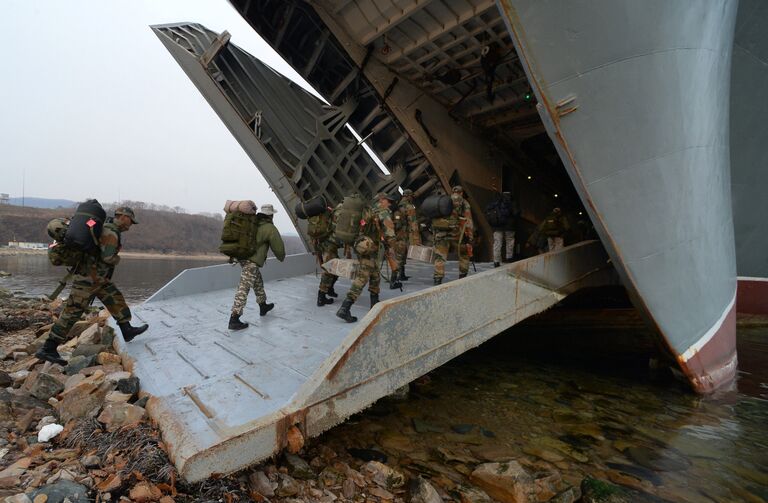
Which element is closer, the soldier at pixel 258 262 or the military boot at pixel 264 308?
the soldier at pixel 258 262

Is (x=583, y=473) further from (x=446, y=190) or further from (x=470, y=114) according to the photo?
(x=470, y=114)

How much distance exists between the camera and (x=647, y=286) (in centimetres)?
411

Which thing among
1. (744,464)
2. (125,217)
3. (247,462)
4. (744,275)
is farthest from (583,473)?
(744,275)

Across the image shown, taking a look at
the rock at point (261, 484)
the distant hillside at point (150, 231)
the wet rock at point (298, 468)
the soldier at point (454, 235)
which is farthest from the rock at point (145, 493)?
the distant hillside at point (150, 231)

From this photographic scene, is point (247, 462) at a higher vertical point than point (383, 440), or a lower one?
higher

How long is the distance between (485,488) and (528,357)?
159 inches

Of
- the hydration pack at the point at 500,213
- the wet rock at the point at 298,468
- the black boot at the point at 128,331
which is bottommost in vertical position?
the wet rock at the point at 298,468

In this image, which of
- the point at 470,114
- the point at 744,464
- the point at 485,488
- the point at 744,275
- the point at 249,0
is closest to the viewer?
the point at 485,488

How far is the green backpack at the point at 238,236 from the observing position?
445 cm

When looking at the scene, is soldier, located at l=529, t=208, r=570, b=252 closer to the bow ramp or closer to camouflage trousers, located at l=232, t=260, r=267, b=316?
the bow ramp

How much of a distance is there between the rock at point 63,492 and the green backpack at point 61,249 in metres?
2.58

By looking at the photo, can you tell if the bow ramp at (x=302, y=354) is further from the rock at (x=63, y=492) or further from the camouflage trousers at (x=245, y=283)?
the rock at (x=63, y=492)

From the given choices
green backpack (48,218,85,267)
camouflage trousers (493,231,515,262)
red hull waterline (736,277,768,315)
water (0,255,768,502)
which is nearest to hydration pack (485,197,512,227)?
Answer: camouflage trousers (493,231,515,262)

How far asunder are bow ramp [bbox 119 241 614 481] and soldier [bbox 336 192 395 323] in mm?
297
